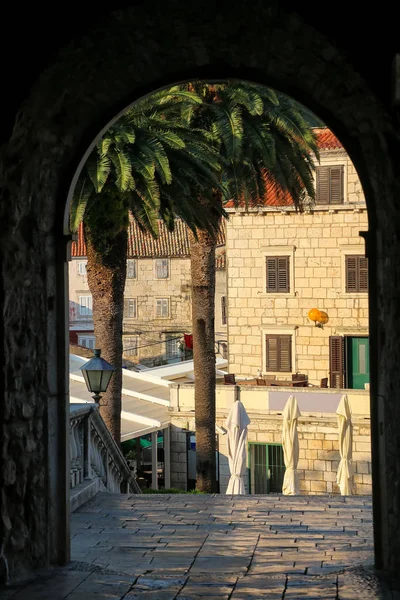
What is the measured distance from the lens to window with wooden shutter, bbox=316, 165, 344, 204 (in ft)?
135

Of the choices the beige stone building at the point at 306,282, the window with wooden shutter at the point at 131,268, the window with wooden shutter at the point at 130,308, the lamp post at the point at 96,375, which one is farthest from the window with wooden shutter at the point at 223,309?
the lamp post at the point at 96,375

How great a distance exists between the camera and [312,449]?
36.4 metres

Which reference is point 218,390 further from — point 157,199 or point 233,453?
point 157,199

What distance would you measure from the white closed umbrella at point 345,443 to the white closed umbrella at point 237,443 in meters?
2.18

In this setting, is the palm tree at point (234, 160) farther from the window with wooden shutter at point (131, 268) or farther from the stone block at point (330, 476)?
the window with wooden shutter at point (131, 268)

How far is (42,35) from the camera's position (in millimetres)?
8070

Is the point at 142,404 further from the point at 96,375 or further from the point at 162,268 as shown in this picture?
the point at 162,268

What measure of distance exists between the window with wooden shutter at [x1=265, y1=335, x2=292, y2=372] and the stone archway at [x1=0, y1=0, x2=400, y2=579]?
33.1 meters

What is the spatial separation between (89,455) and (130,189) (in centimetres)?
832

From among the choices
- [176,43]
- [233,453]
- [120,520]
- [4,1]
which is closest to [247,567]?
[120,520]

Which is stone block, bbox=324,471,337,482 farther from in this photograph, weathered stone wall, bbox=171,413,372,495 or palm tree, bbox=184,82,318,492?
palm tree, bbox=184,82,318,492

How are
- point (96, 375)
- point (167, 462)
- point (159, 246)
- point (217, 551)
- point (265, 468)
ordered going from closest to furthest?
point (217, 551) < point (96, 375) < point (167, 462) < point (265, 468) < point (159, 246)

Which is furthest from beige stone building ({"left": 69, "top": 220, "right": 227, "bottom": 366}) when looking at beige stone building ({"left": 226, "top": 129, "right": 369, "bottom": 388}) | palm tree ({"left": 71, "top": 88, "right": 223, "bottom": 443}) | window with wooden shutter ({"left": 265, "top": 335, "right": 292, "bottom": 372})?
palm tree ({"left": 71, "top": 88, "right": 223, "bottom": 443})

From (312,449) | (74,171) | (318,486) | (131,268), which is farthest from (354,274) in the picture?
(74,171)
